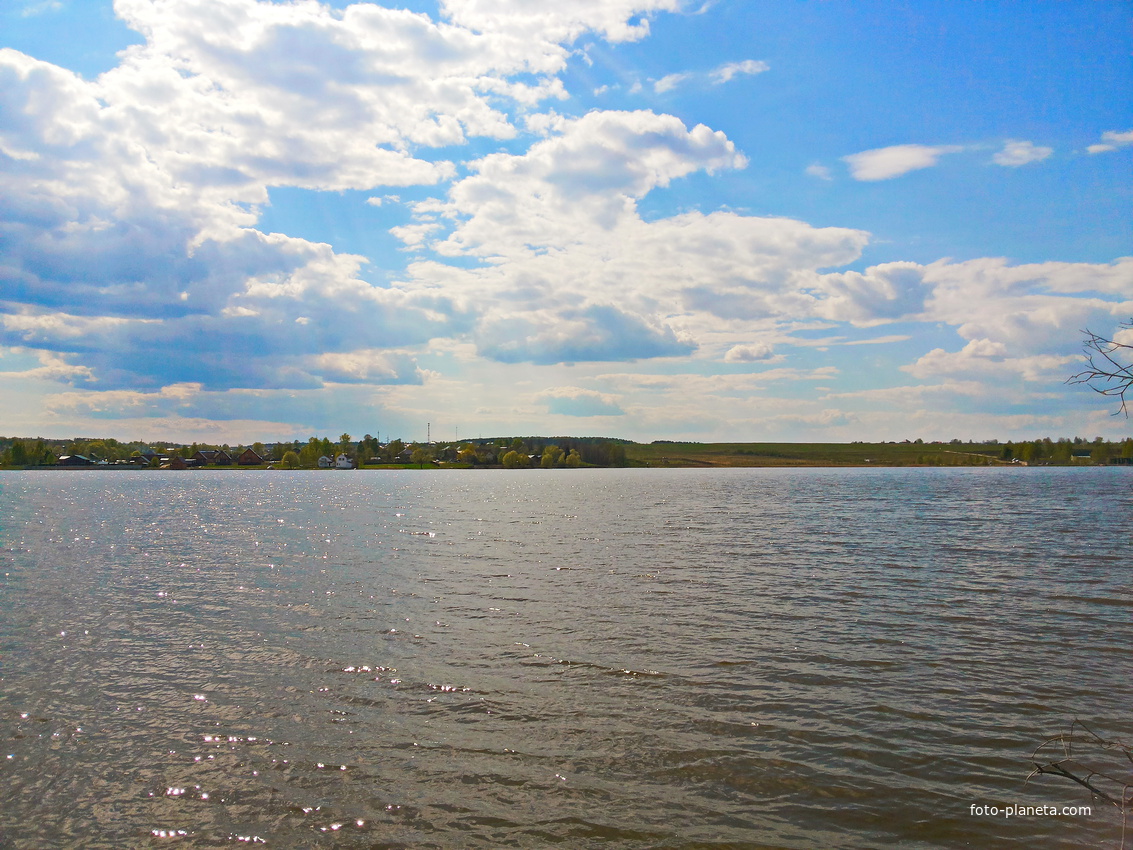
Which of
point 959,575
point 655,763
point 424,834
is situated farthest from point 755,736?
point 959,575

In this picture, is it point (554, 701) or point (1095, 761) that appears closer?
point (1095, 761)

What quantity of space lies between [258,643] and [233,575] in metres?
15.3

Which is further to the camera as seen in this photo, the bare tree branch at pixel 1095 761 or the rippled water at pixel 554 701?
the bare tree branch at pixel 1095 761

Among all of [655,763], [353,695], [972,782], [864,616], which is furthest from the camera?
[864,616]

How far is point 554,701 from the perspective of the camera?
16.6m

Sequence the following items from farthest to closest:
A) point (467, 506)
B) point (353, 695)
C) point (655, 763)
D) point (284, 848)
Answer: point (467, 506) → point (353, 695) → point (655, 763) → point (284, 848)

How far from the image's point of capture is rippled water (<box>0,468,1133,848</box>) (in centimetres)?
1148

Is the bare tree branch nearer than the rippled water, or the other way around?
the rippled water

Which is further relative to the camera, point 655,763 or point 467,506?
point 467,506

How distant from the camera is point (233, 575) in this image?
3550 centimetres

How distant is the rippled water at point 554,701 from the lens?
11.5 meters

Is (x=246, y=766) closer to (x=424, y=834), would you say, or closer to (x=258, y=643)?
(x=424, y=834)

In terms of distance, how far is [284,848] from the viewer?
418 inches

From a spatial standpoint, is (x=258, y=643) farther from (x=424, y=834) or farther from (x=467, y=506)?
(x=467, y=506)
